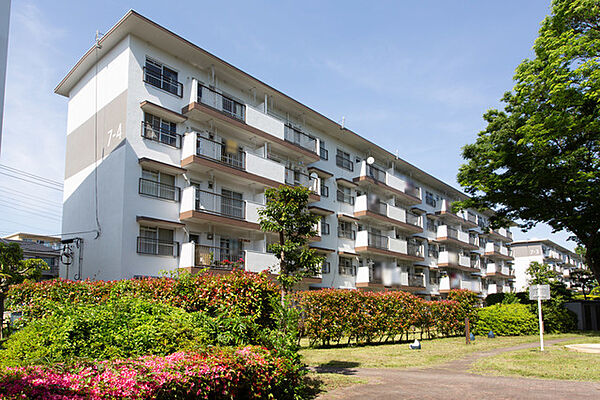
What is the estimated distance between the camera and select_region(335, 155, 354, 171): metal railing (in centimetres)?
3238

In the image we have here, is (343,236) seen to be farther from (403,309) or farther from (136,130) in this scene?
(136,130)

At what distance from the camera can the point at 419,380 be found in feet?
34.9

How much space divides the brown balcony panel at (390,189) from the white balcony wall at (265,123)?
8.93 meters

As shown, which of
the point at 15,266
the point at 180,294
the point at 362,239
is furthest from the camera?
the point at 362,239

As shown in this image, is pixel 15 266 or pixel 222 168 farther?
pixel 222 168

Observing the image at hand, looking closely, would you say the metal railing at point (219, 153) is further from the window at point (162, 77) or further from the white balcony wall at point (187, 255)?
the white balcony wall at point (187, 255)

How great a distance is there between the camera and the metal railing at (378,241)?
32688 millimetres

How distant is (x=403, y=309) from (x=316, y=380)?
40.6 feet

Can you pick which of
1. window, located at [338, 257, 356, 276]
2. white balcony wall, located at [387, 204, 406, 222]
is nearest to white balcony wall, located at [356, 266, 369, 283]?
window, located at [338, 257, 356, 276]

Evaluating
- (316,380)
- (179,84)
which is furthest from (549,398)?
(179,84)

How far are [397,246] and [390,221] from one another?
1991 millimetres

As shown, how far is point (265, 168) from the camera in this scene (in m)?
24.7

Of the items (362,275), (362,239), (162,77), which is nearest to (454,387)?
(162,77)

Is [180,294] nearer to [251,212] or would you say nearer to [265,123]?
[251,212]
